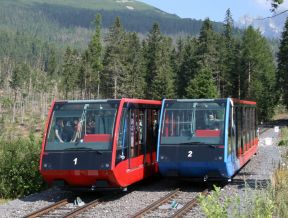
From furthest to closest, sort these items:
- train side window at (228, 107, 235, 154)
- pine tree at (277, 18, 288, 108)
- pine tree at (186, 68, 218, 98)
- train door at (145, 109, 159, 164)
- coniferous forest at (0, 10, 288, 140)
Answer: coniferous forest at (0, 10, 288, 140), pine tree at (277, 18, 288, 108), pine tree at (186, 68, 218, 98), train door at (145, 109, 159, 164), train side window at (228, 107, 235, 154)

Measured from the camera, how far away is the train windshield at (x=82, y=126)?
1298 centimetres

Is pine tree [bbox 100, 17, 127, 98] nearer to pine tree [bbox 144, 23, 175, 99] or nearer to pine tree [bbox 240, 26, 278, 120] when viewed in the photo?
pine tree [bbox 144, 23, 175, 99]

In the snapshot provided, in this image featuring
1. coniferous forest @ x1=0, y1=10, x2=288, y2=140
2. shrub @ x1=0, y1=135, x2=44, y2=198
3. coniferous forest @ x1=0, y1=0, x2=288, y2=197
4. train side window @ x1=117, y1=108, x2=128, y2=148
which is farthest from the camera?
coniferous forest @ x1=0, y1=10, x2=288, y2=140

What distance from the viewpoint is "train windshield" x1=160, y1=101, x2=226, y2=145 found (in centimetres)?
1436

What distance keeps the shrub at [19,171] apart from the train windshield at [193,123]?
12.7 feet

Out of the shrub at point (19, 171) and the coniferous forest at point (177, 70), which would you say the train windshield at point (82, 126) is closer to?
the shrub at point (19, 171)

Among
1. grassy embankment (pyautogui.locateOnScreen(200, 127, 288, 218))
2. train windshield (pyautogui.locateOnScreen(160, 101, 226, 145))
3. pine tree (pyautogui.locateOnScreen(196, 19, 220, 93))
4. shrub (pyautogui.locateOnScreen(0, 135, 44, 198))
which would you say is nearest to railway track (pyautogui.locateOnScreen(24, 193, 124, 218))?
shrub (pyautogui.locateOnScreen(0, 135, 44, 198))

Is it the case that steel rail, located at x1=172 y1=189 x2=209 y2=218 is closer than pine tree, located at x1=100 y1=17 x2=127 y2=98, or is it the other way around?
steel rail, located at x1=172 y1=189 x2=209 y2=218

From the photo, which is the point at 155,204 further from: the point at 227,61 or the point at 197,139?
the point at 227,61

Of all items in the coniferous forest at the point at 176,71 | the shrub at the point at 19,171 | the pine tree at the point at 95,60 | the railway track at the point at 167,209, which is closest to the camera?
the railway track at the point at 167,209

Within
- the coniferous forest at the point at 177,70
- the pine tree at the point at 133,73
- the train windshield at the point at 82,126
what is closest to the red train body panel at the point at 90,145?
the train windshield at the point at 82,126

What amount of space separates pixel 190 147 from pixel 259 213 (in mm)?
8034

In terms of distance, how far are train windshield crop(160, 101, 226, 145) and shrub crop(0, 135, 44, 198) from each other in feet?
12.7

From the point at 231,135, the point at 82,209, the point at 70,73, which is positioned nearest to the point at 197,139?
the point at 231,135
